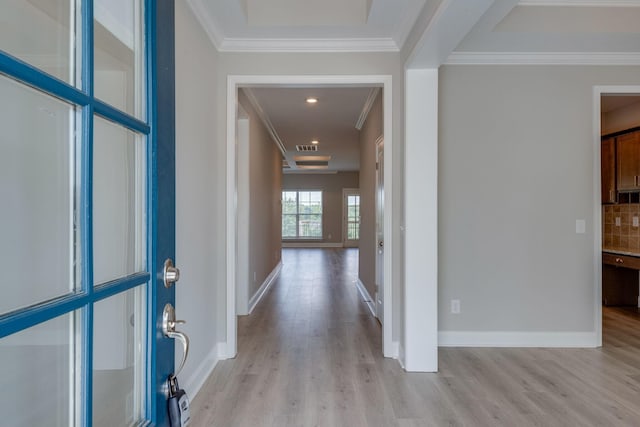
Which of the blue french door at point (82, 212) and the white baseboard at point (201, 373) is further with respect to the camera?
the white baseboard at point (201, 373)

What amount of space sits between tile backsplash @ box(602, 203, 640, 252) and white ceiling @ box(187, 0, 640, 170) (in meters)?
1.95

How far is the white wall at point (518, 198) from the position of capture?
Result: 326 centimetres

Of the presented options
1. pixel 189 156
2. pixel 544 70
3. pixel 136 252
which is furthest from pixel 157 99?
pixel 544 70

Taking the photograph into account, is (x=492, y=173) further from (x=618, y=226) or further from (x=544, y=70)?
(x=618, y=226)

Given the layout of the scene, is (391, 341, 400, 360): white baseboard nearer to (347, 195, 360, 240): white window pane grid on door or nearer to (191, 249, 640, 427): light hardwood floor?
(191, 249, 640, 427): light hardwood floor

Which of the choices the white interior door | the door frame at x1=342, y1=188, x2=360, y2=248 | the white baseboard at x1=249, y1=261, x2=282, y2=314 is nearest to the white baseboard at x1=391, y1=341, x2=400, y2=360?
the white interior door

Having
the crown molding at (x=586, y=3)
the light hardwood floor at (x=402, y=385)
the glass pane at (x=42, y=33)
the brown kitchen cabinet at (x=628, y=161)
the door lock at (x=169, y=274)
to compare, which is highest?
the crown molding at (x=586, y=3)

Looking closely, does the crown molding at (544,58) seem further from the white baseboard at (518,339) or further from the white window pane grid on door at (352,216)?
the white window pane grid on door at (352,216)

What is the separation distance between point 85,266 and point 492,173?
10.7ft

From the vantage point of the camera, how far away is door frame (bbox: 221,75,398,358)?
3010 millimetres

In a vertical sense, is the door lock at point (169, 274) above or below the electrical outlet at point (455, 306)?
above

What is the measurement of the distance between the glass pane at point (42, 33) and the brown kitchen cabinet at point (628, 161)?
5.18 m

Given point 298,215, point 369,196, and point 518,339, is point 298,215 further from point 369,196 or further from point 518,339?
point 518,339

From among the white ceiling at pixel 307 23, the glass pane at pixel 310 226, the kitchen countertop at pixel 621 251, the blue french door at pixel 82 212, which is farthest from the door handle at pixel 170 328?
the glass pane at pixel 310 226
